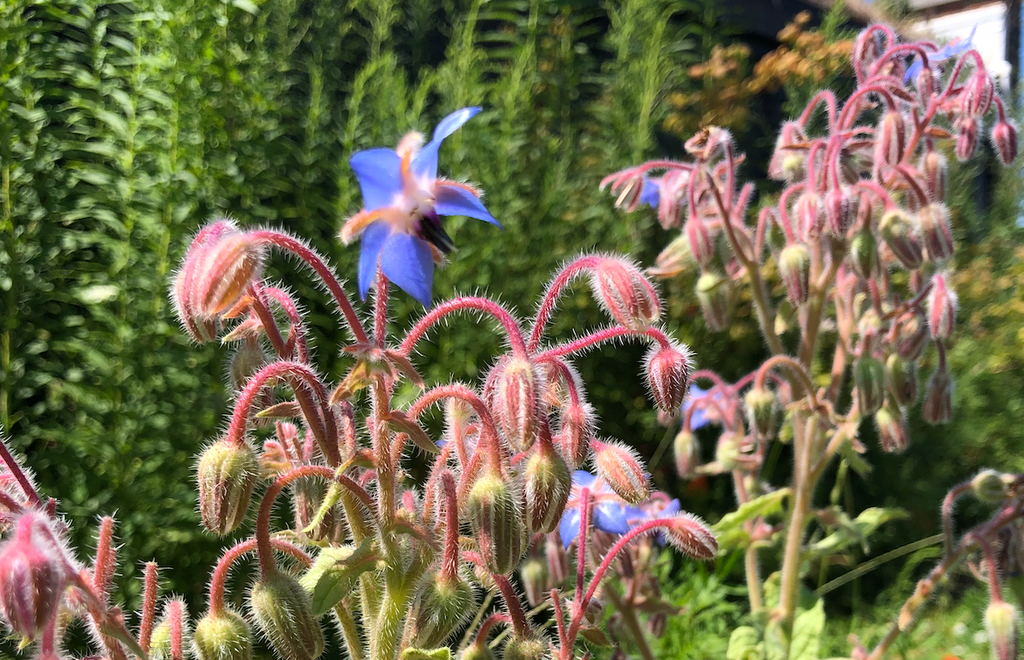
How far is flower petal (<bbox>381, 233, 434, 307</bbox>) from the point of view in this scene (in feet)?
2.51

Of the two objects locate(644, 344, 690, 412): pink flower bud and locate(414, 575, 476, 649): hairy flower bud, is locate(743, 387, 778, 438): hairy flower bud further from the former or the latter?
locate(414, 575, 476, 649): hairy flower bud

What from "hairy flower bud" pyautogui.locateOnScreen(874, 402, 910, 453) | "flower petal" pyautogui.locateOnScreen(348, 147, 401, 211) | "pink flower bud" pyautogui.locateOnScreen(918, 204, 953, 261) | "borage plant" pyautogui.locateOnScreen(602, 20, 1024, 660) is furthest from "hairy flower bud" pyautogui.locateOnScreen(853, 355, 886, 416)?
"flower petal" pyautogui.locateOnScreen(348, 147, 401, 211)

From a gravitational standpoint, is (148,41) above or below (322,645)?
above

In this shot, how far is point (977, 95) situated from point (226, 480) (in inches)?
63.7

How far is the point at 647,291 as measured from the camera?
2.84ft

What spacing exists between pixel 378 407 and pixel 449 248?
0.64 ft

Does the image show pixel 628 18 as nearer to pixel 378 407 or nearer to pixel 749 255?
pixel 749 255

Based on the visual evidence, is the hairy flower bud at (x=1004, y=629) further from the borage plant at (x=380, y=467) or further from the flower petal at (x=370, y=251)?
the flower petal at (x=370, y=251)

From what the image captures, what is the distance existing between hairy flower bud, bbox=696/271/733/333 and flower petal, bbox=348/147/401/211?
0.96 m

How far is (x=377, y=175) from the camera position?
83cm

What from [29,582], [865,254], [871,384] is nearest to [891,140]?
[865,254]

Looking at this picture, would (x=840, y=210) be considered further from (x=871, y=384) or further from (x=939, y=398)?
(x=939, y=398)

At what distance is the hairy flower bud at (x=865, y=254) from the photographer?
1482 mm

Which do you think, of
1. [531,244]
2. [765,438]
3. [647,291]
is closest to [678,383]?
[647,291]
